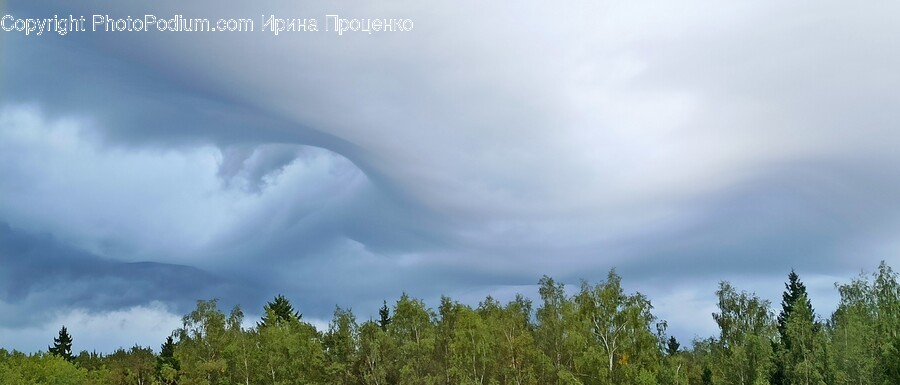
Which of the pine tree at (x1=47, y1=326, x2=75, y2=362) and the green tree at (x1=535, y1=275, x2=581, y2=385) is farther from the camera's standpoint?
the pine tree at (x1=47, y1=326, x2=75, y2=362)

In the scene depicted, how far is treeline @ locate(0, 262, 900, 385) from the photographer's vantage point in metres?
82.1

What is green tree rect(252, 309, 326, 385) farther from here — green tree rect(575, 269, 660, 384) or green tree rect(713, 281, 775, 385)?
green tree rect(713, 281, 775, 385)

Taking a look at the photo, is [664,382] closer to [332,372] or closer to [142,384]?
[332,372]

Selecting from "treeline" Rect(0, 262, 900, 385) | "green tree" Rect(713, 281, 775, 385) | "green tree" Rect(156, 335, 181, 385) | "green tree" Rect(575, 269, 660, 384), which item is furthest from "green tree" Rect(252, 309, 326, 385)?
"green tree" Rect(713, 281, 775, 385)

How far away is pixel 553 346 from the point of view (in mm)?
87750

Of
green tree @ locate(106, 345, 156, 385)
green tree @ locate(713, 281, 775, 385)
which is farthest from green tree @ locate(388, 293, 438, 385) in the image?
green tree @ locate(106, 345, 156, 385)

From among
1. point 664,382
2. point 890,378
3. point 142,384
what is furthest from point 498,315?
point 142,384

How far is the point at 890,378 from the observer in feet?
233

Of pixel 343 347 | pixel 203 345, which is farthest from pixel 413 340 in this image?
pixel 203 345

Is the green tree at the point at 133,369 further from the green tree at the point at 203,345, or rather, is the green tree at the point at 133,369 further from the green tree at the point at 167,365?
the green tree at the point at 203,345

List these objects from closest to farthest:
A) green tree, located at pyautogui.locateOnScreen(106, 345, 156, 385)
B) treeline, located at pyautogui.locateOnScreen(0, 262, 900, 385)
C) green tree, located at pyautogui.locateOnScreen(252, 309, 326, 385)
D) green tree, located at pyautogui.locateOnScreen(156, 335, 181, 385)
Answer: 1. treeline, located at pyautogui.locateOnScreen(0, 262, 900, 385)
2. green tree, located at pyautogui.locateOnScreen(252, 309, 326, 385)
3. green tree, located at pyautogui.locateOnScreen(156, 335, 181, 385)
4. green tree, located at pyautogui.locateOnScreen(106, 345, 156, 385)

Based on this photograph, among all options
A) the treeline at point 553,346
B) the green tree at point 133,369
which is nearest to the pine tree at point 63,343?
the green tree at point 133,369

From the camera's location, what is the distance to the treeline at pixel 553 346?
3231 inches

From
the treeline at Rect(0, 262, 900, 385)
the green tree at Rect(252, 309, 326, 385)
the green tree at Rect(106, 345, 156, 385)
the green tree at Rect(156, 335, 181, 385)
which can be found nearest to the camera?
the treeline at Rect(0, 262, 900, 385)
